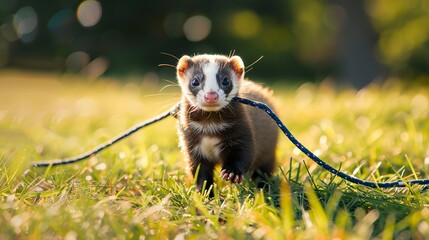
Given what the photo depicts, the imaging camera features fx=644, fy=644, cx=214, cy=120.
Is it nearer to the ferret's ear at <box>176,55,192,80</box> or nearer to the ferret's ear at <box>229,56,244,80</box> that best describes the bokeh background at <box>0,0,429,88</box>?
the ferret's ear at <box>176,55,192,80</box>

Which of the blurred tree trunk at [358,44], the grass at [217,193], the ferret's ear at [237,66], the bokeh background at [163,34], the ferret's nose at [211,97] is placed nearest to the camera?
the grass at [217,193]

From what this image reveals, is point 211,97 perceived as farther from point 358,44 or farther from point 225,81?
point 358,44

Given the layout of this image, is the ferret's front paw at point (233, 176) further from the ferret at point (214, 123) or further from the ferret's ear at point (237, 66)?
the ferret's ear at point (237, 66)

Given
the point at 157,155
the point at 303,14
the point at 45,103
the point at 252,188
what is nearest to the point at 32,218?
the point at 252,188

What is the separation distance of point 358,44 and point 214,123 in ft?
46.6

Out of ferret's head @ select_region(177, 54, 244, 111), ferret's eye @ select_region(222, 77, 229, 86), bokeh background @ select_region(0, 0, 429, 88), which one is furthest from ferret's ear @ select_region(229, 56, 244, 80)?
bokeh background @ select_region(0, 0, 429, 88)

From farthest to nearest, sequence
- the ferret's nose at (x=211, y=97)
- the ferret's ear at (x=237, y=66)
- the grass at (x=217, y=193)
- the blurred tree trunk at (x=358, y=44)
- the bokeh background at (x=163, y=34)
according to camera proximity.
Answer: the bokeh background at (x=163, y=34), the blurred tree trunk at (x=358, y=44), the ferret's ear at (x=237, y=66), the ferret's nose at (x=211, y=97), the grass at (x=217, y=193)

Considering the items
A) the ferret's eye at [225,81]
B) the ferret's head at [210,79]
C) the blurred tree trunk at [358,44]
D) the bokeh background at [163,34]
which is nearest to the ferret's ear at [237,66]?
the ferret's head at [210,79]

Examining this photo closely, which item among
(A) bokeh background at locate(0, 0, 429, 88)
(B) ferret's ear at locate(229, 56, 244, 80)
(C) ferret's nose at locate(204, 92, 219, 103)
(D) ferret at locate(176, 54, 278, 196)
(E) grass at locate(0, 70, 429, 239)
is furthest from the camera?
(A) bokeh background at locate(0, 0, 429, 88)

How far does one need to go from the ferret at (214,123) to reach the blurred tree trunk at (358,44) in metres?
13.5

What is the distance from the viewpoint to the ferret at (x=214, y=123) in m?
3.88

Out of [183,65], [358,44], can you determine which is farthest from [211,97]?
[358,44]

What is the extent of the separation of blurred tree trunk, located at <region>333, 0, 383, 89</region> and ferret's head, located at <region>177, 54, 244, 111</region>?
44.1ft

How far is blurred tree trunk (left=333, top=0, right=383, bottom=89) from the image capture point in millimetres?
17219
